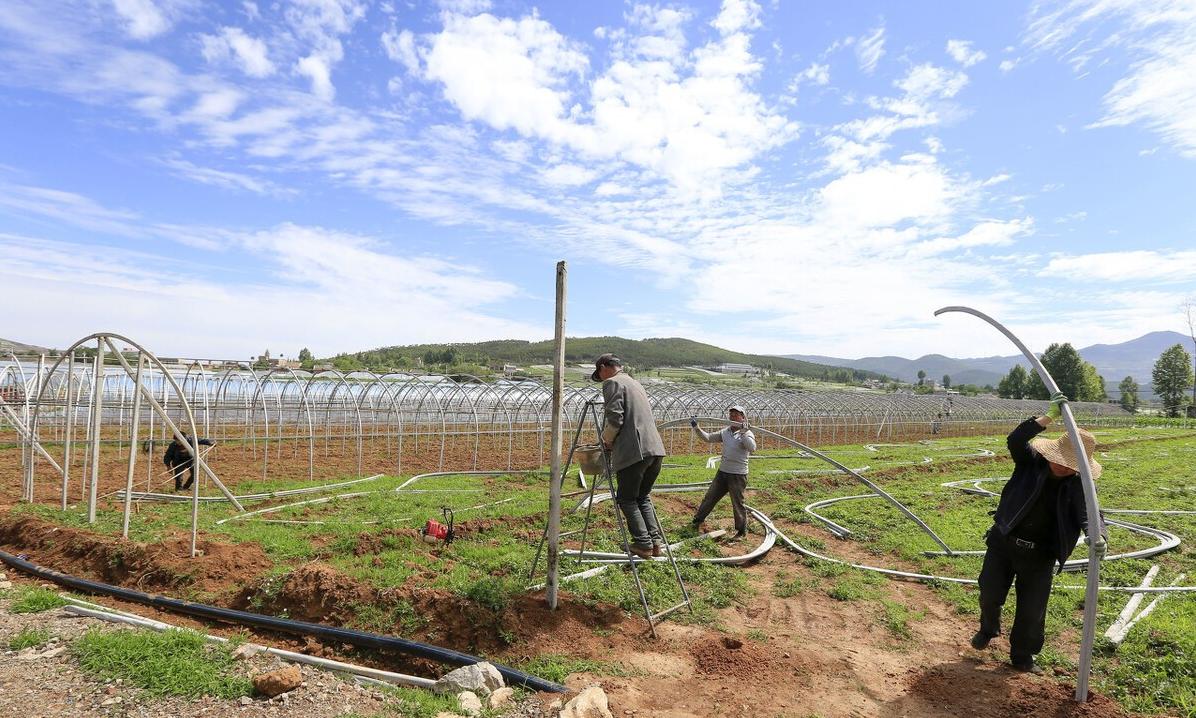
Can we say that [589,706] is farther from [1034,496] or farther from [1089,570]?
[1034,496]

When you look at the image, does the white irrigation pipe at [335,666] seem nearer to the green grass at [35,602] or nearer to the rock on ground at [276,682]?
the rock on ground at [276,682]

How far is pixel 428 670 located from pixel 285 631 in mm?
1393

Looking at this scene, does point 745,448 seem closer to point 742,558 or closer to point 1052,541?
point 742,558

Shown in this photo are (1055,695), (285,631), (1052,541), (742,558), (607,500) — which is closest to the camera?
(1055,695)

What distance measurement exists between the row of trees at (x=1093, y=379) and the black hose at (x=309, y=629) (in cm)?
7986

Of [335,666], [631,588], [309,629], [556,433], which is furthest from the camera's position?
Result: [631,588]

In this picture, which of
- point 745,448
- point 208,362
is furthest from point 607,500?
point 208,362

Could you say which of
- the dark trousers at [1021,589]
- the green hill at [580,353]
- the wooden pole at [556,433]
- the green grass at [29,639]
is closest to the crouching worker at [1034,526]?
the dark trousers at [1021,589]

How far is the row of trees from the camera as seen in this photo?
6969cm

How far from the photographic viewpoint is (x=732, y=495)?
8094 millimetres

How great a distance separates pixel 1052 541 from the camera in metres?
4.67

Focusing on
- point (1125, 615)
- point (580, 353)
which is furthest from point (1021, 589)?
point (580, 353)

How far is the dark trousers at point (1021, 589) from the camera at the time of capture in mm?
4691

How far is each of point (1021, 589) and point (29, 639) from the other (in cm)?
739
